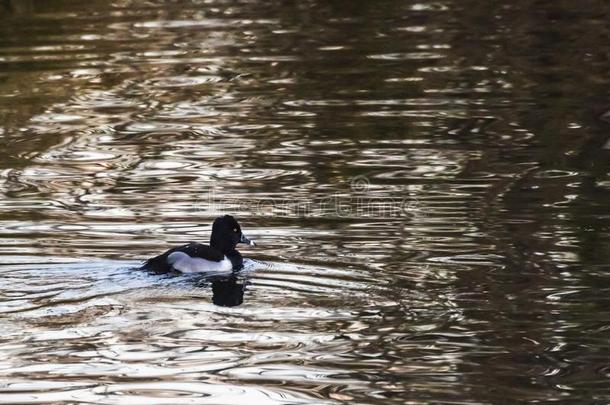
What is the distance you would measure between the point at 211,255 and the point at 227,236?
0.38m

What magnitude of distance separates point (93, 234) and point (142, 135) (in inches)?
186

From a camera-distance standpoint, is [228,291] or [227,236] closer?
[228,291]

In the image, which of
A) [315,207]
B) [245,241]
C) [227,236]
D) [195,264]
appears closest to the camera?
[195,264]

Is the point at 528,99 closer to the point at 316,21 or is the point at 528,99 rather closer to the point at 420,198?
the point at 420,198

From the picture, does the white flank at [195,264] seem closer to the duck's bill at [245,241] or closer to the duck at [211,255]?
the duck at [211,255]

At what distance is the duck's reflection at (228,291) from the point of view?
1102 cm

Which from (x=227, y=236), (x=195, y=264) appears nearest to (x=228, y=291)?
(x=195, y=264)

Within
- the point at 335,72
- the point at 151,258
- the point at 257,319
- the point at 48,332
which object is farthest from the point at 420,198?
the point at 335,72

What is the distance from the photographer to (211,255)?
1204 cm

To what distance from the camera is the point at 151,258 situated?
12.0 meters

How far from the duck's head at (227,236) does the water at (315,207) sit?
0.20 m

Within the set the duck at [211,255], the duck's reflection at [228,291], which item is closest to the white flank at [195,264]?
the duck at [211,255]

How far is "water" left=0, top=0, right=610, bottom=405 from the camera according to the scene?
9.33 meters

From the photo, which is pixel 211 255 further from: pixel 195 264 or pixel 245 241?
pixel 245 241
